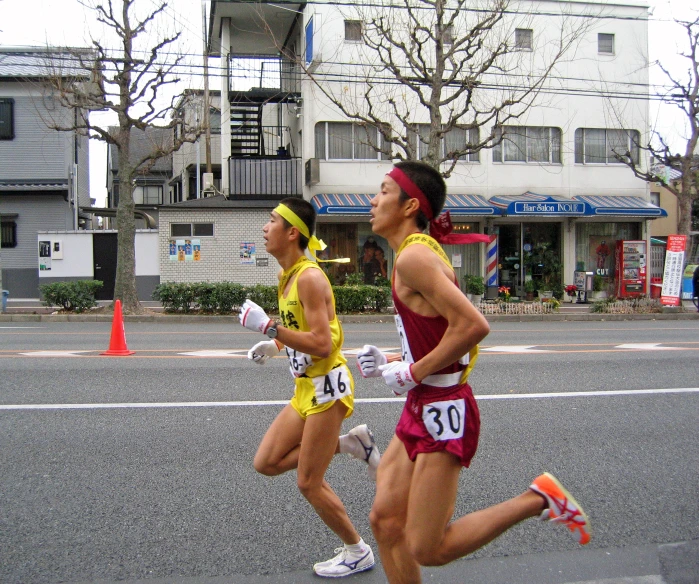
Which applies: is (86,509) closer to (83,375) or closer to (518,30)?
(83,375)

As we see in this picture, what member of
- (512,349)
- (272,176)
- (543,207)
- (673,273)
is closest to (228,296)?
(272,176)

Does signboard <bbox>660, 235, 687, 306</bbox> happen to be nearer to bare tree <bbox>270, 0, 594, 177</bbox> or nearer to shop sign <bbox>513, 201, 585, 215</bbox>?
shop sign <bbox>513, 201, 585, 215</bbox>

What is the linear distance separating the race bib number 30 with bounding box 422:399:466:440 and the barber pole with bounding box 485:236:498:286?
76.7 feet

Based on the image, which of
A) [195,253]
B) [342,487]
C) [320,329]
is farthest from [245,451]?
[195,253]

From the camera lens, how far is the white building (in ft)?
80.0

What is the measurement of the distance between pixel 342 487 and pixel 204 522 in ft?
3.57

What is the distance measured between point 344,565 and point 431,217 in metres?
1.93

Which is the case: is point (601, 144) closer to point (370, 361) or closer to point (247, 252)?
point (247, 252)

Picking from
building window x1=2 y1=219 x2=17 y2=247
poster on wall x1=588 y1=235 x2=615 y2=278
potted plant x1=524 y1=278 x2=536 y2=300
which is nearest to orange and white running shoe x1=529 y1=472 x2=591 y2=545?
potted plant x1=524 y1=278 x2=536 y2=300

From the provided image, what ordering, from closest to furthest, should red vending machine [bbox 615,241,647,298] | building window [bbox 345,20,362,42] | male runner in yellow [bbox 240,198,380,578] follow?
male runner in yellow [bbox 240,198,380,578], building window [bbox 345,20,362,42], red vending machine [bbox 615,241,647,298]

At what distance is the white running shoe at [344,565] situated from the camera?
3809 millimetres

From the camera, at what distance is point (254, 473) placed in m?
5.50

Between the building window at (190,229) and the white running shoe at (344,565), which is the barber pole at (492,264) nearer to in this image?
the building window at (190,229)

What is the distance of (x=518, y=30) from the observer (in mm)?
25656
